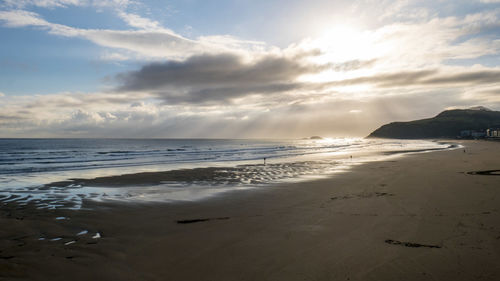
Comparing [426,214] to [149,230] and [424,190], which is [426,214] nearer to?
[424,190]

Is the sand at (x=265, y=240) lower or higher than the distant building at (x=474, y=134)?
lower

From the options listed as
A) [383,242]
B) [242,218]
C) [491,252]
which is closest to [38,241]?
[242,218]

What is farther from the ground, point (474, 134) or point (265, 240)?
point (474, 134)

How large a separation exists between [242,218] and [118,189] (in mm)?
10128

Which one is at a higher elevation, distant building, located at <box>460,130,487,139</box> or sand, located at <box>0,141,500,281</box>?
distant building, located at <box>460,130,487,139</box>

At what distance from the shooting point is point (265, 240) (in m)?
7.05

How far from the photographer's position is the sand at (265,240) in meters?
5.32

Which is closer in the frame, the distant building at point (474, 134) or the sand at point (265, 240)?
the sand at point (265, 240)

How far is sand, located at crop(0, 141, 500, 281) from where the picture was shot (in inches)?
209

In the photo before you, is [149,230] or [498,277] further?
[149,230]

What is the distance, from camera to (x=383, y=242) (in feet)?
21.6

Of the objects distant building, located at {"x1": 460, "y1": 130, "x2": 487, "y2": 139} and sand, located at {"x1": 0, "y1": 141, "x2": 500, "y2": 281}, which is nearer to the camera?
sand, located at {"x1": 0, "y1": 141, "x2": 500, "y2": 281}

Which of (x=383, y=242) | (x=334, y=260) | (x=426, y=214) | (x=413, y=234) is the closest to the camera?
(x=334, y=260)

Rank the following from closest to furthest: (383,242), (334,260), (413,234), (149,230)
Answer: (334,260)
(383,242)
(413,234)
(149,230)
